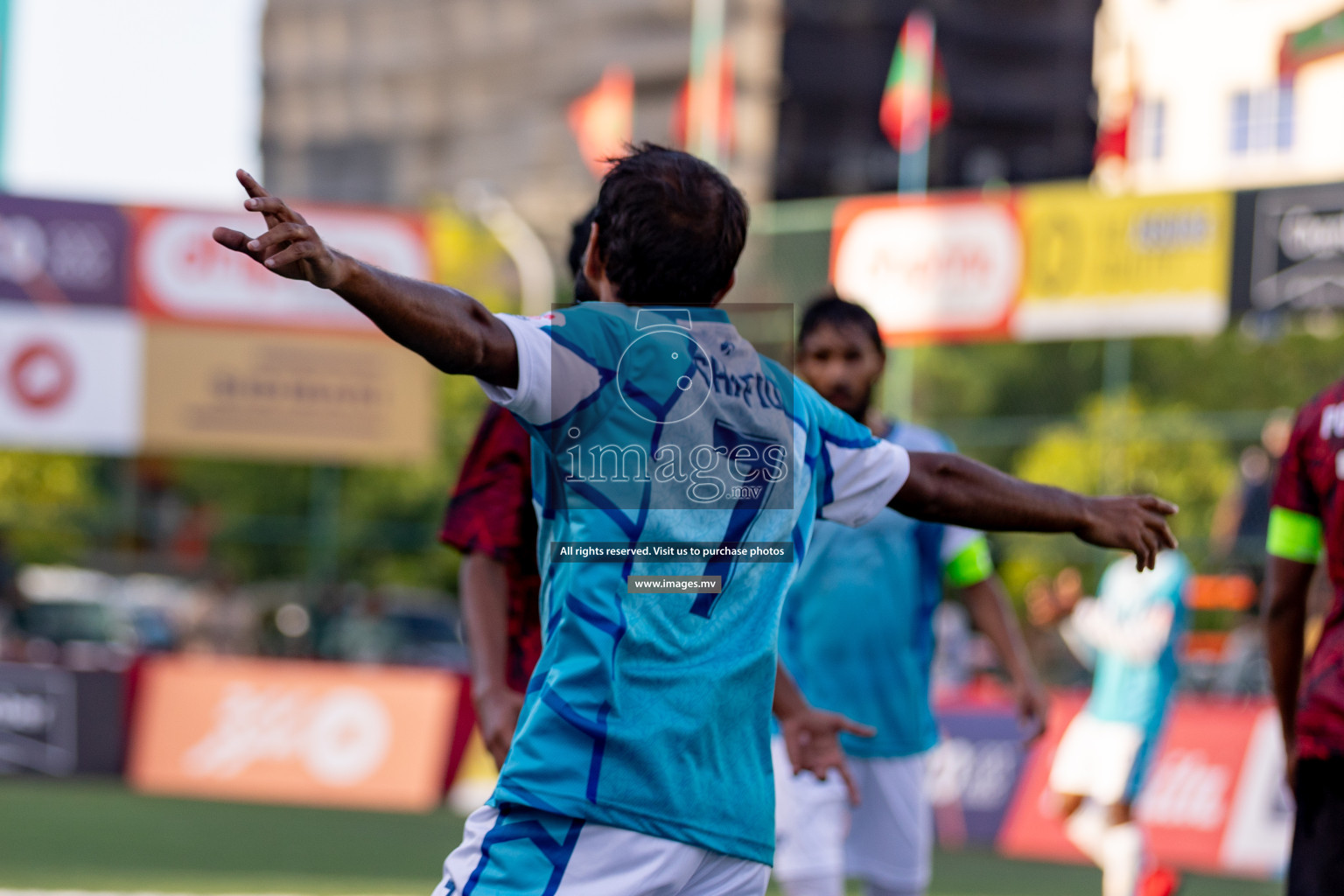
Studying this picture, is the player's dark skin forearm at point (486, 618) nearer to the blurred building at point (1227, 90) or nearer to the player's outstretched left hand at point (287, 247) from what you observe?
the player's outstretched left hand at point (287, 247)

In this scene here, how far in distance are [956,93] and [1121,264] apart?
181ft

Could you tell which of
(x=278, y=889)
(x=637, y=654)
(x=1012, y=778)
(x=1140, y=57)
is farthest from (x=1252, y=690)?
(x=1140, y=57)

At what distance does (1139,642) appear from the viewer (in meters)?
9.26

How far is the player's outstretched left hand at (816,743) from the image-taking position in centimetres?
385

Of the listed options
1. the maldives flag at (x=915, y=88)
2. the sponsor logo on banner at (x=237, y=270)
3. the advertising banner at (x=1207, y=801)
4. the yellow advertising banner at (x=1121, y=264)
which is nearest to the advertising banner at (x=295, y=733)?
the sponsor logo on banner at (x=237, y=270)

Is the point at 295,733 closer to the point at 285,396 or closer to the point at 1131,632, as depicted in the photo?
the point at 285,396

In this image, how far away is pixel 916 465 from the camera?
3484 mm

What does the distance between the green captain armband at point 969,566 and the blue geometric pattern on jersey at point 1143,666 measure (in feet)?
10.3

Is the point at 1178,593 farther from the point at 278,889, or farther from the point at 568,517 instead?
the point at 568,517

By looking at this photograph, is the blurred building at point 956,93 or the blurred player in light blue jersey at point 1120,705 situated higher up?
the blurred building at point 956,93

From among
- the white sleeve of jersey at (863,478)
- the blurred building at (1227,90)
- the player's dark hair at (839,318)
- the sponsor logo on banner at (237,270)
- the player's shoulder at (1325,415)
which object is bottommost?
the white sleeve of jersey at (863,478)

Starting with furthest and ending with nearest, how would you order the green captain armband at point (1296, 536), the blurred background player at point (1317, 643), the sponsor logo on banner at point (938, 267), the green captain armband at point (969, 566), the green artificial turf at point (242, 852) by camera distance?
1. the sponsor logo on banner at point (938, 267)
2. the green artificial turf at point (242, 852)
3. the green captain armband at point (969, 566)
4. the green captain armband at point (1296, 536)
5. the blurred background player at point (1317, 643)

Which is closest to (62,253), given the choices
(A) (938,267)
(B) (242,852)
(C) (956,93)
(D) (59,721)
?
(D) (59,721)

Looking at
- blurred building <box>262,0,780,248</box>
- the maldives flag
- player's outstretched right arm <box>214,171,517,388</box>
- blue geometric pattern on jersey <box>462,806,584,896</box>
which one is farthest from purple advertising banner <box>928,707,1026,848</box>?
blurred building <box>262,0,780,248</box>
